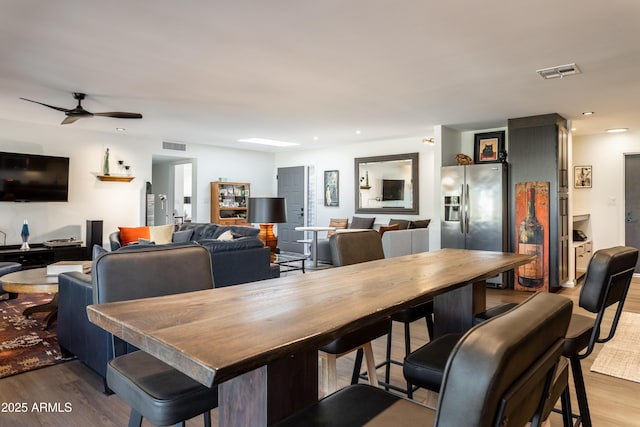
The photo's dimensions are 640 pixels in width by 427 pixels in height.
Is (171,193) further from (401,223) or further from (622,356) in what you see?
(622,356)

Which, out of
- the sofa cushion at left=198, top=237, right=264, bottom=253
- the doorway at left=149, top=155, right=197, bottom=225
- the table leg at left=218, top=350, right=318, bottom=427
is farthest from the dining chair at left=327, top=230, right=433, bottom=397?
the doorway at left=149, top=155, right=197, bottom=225

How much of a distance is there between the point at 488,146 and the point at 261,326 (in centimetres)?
612

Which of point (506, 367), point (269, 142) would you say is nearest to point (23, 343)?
point (506, 367)

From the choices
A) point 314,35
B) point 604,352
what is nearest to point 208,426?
point 314,35

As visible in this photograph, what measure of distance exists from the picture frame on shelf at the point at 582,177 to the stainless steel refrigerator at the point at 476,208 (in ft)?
6.81

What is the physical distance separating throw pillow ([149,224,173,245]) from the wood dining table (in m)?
5.13

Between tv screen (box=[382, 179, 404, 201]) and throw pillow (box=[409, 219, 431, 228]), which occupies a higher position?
tv screen (box=[382, 179, 404, 201])

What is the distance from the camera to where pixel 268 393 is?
1.02 metres

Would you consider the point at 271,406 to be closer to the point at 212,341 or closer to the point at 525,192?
the point at 212,341

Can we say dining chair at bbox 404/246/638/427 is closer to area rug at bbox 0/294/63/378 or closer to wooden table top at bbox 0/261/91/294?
area rug at bbox 0/294/63/378

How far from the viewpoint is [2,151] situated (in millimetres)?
5926

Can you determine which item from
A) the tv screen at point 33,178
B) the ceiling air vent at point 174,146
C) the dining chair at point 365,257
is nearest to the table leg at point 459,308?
the dining chair at point 365,257

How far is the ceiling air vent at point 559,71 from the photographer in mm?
3523

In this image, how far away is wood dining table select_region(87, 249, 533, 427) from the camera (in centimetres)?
81
